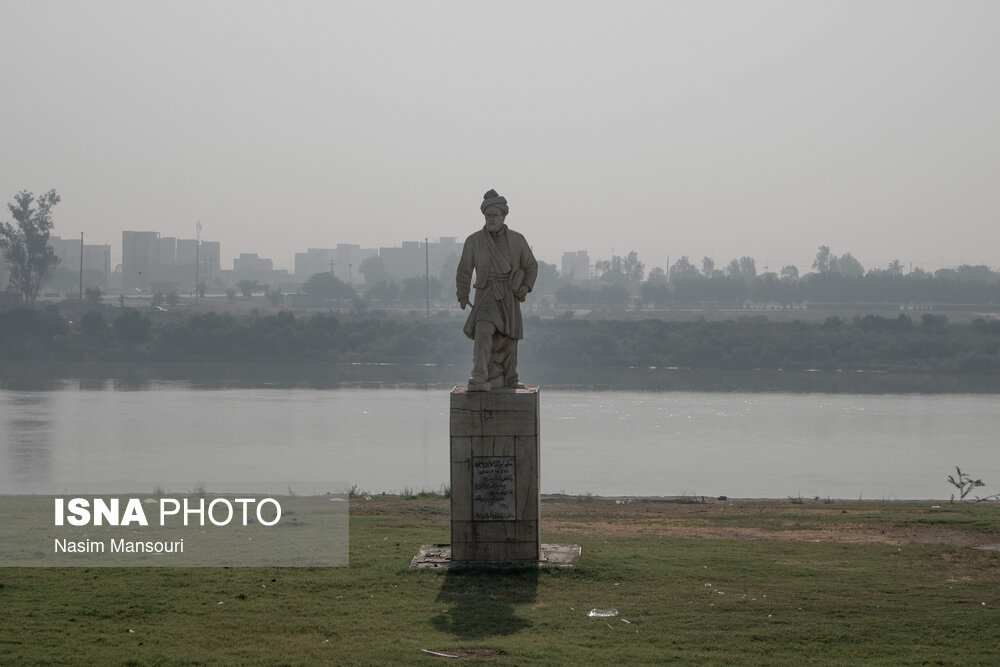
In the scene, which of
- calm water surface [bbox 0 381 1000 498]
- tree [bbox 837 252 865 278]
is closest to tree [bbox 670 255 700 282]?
tree [bbox 837 252 865 278]

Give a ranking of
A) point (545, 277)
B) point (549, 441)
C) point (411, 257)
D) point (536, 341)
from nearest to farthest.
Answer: point (549, 441) < point (536, 341) < point (545, 277) < point (411, 257)

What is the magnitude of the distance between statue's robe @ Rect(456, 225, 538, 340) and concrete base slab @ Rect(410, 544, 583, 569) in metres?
1.58

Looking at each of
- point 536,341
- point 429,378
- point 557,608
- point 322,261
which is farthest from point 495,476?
point 322,261

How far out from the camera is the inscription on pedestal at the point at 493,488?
8.33 meters

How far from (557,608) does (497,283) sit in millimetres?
2506

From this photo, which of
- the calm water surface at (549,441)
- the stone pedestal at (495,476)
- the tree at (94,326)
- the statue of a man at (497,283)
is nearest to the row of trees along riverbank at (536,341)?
the tree at (94,326)

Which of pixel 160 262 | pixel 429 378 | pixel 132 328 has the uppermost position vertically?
pixel 160 262

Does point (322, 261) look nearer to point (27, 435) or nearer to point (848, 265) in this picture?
point (848, 265)

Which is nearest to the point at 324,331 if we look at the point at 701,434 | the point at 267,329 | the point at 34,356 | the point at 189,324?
the point at 267,329

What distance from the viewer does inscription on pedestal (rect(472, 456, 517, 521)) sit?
833 cm

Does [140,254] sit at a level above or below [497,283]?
above

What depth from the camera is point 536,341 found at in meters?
58.6

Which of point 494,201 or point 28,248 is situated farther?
point 28,248

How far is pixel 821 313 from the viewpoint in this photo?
78.2 meters
